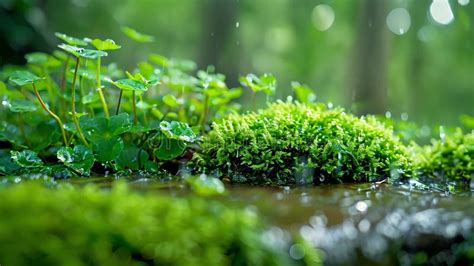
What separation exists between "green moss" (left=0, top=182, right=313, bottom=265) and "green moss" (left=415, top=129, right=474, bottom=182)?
1.49 metres

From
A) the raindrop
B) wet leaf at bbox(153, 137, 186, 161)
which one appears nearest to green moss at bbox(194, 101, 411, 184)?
wet leaf at bbox(153, 137, 186, 161)

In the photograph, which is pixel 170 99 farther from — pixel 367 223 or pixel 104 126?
pixel 367 223

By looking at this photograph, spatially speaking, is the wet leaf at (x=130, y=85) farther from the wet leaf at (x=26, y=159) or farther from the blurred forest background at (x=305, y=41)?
the blurred forest background at (x=305, y=41)

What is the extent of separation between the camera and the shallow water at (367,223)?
1171mm

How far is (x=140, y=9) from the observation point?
37.2ft

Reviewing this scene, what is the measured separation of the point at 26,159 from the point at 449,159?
83.8 inches

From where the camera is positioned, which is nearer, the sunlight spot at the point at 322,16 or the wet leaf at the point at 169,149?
the wet leaf at the point at 169,149

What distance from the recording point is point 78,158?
75.5 inches

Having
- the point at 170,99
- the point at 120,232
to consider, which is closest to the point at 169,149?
the point at 170,99

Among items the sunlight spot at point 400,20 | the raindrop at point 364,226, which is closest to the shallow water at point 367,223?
the raindrop at point 364,226

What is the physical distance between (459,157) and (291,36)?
9713mm

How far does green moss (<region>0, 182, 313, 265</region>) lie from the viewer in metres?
0.97

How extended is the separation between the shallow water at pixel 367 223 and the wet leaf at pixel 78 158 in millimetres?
451

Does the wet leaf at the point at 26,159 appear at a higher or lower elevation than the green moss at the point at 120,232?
lower
